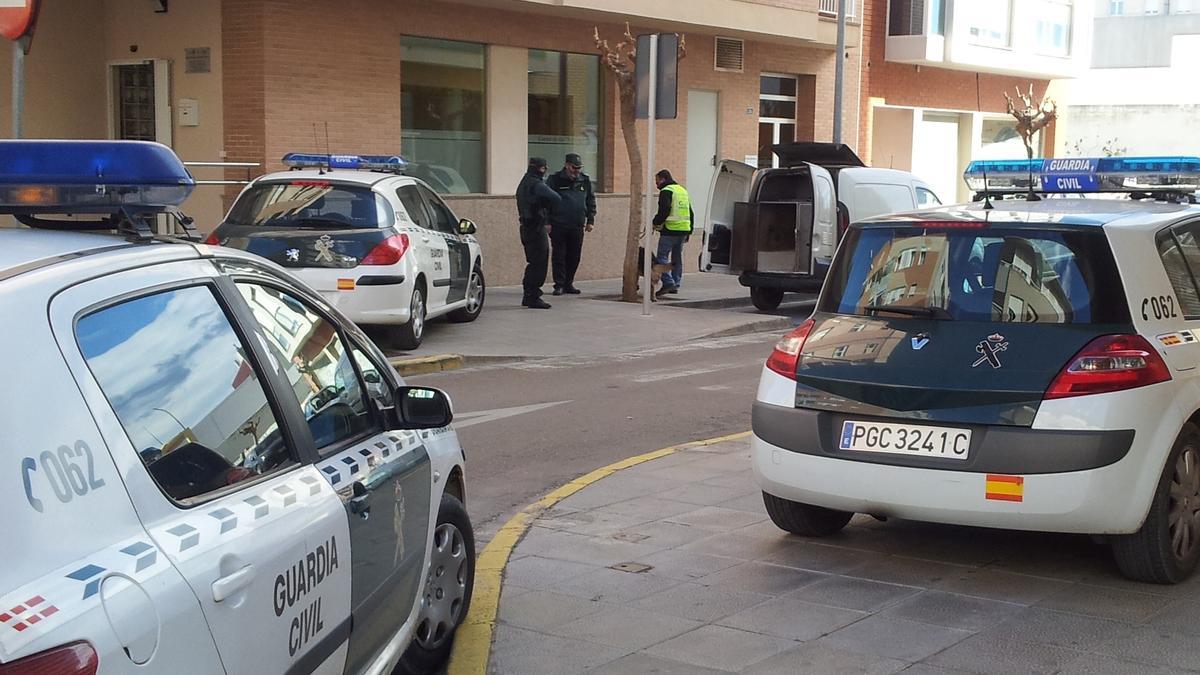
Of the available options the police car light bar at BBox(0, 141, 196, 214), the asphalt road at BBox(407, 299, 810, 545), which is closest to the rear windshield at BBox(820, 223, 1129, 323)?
the asphalt road at BBox(407, 299, 810, 545)

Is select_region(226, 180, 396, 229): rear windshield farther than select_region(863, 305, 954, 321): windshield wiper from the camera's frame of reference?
Yes

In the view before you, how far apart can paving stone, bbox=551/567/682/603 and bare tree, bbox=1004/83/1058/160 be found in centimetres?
2565

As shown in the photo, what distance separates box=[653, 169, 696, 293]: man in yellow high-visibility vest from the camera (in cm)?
1941

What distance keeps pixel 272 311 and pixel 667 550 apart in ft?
10.1

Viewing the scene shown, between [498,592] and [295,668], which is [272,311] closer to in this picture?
[295,668]

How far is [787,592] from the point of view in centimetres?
575

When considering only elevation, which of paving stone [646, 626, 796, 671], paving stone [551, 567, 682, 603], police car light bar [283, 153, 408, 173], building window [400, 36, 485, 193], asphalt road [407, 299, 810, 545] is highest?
building window [400, 36, 485, 193]

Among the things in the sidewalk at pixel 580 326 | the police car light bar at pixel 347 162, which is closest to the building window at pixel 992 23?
the sidewalk at pixel 580 326

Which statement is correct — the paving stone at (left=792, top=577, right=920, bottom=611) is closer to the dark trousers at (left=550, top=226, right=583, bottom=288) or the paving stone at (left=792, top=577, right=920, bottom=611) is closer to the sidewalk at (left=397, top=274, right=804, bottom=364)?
the sidewalk at (left=397, top=274, right=804, bottom=364)

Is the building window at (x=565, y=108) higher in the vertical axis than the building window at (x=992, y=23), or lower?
lower

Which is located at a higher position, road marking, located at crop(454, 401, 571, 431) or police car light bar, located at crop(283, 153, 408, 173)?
police car light bar, located at crop(283, 153, 408, 173)

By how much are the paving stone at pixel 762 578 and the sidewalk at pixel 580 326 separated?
25.2ft

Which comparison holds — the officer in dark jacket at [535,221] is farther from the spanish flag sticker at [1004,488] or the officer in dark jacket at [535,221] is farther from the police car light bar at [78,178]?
the police car light bar at [78,178]

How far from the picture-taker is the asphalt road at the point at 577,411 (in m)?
8.33
